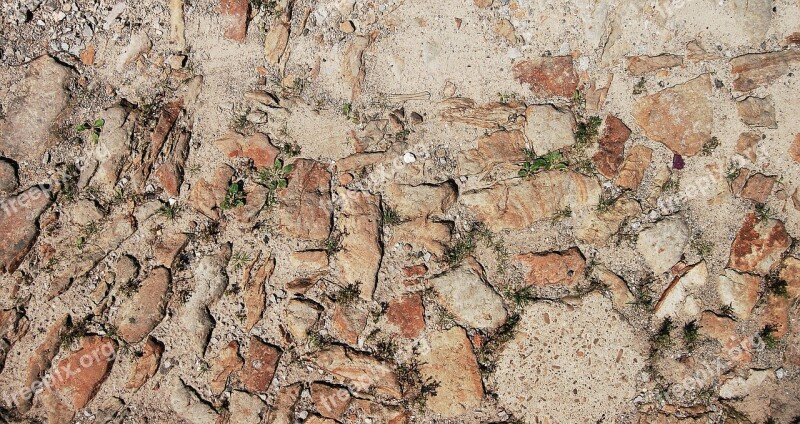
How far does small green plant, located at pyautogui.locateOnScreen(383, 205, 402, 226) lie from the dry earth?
0.02 metres

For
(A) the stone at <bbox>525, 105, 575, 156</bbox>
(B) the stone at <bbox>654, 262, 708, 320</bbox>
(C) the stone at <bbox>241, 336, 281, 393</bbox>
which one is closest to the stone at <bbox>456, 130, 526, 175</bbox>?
(A) the stone at <bbox>525, 105, 575, 156</bbox>

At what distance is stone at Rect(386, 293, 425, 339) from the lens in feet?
17.0

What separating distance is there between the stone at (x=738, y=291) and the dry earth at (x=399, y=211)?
0.03 m

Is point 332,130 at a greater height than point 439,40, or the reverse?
point 439,40

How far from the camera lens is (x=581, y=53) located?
534 centimetres

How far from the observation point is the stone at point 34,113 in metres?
5.21

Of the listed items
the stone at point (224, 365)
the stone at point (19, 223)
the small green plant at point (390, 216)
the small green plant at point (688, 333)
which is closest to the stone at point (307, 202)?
the small green plant at point (390, 216)

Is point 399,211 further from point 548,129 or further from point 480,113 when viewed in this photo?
point 548,129

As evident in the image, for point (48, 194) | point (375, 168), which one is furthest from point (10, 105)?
point (375, 168)

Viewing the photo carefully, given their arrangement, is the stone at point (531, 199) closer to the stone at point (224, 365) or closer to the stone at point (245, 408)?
the stone at point (224, 365)

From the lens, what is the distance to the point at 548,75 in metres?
5.34

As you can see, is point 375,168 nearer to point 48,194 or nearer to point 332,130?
point 332,130

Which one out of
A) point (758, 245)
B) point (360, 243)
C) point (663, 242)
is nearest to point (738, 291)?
point (758, 245)

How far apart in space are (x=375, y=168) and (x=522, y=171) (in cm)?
132
